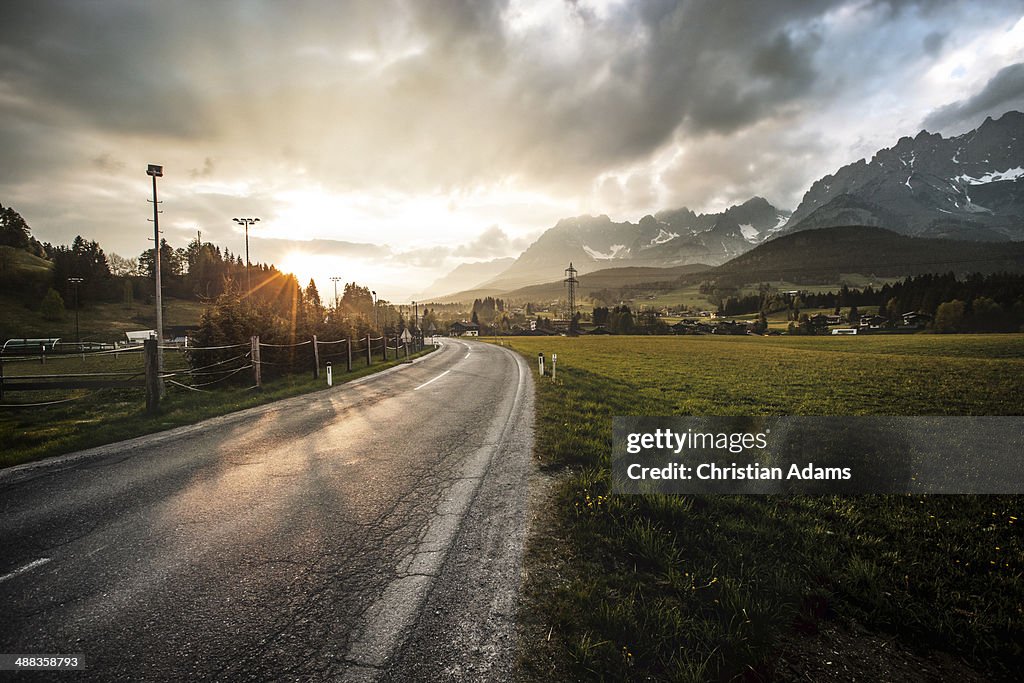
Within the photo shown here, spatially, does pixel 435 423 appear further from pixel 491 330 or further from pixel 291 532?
pixel 491 330

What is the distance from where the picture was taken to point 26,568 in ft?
11.4

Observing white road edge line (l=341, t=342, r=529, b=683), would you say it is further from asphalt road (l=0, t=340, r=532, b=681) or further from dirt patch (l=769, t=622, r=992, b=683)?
dirt patch (l=769, t=622, r=992, b=683)

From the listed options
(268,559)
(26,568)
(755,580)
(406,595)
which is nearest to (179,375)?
(26,568)

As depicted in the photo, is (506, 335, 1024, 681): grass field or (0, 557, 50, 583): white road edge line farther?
(0, 557, 50, 583): white road edge line

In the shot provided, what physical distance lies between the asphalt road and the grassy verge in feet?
3.84

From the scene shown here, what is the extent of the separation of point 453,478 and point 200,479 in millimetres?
3597

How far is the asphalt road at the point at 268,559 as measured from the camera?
2574 millimetres

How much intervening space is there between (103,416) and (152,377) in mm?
1848

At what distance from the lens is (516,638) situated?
2.74m

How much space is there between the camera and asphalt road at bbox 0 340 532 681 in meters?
2.57

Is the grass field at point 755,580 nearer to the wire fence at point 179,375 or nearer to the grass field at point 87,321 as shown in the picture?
the wire fence at point 179,375

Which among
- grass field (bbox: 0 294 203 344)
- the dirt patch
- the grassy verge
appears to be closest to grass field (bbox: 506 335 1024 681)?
the dirt patch

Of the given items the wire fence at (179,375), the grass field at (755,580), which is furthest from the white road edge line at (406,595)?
the wire fence at (179,375)

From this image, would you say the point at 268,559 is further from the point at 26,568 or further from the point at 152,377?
the point at 152,377
